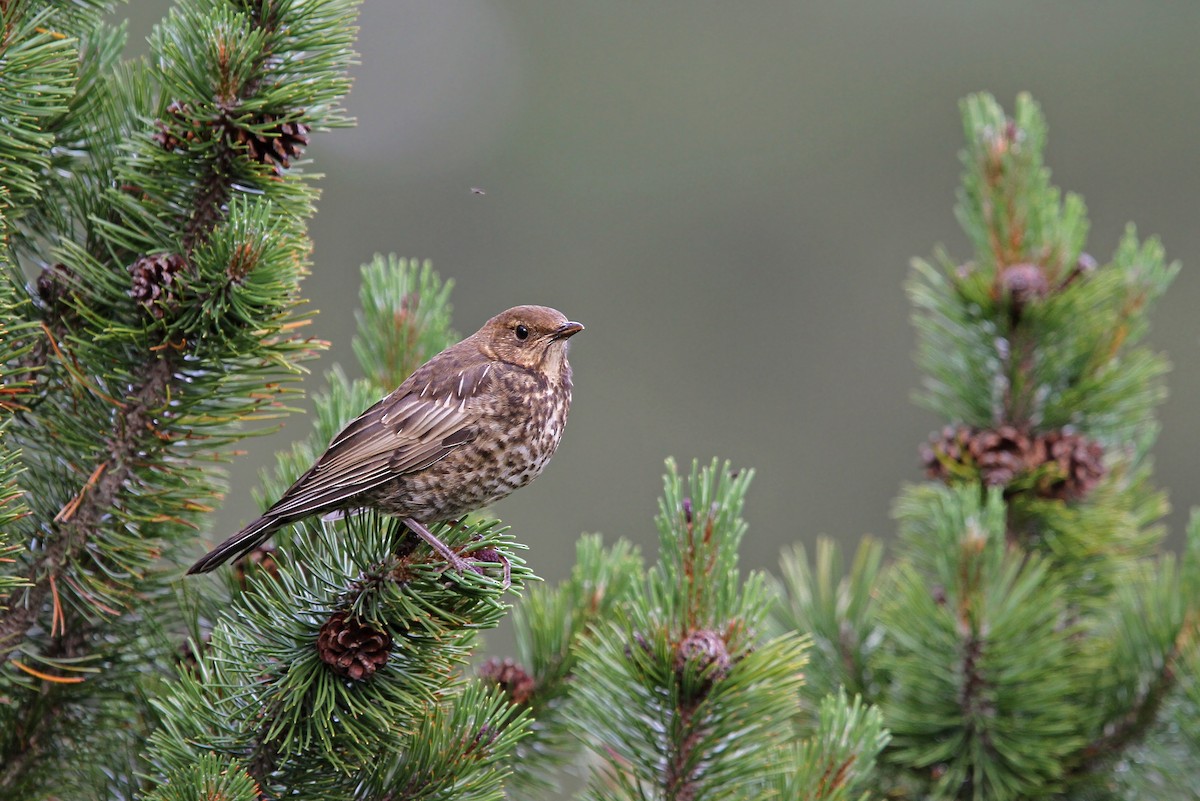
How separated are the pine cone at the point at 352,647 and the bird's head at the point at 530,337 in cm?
124

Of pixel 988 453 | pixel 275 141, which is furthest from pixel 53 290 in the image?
pixel 988 453

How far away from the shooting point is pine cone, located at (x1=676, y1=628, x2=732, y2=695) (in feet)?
6.13

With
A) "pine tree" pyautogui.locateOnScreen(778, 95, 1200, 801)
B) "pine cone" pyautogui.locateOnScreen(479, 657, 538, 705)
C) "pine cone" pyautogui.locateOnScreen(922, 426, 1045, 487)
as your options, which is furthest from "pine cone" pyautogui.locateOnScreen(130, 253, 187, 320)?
"pine cone" pyautogui.locateOnScreen(922, 426, 1045, 487)

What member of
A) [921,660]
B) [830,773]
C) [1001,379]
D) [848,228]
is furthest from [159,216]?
[848,228]

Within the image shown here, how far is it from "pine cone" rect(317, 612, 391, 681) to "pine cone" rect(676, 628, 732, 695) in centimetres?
47

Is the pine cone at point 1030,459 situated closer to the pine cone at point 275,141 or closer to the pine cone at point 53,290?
the pine cone at point 275,141

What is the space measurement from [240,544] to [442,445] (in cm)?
59

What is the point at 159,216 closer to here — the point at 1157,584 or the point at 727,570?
the point at 727,570

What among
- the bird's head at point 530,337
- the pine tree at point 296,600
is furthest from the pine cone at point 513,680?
the bird's head at point 530,337

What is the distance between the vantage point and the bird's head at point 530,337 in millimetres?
2967

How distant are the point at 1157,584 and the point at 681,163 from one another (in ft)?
50.2

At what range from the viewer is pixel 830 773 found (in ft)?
6.12

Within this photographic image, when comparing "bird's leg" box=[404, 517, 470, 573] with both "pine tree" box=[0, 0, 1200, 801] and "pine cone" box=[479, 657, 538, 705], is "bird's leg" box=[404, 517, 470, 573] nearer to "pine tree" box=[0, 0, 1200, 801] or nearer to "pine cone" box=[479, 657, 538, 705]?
"pine tree" box=[0, 0, 1200, 801]

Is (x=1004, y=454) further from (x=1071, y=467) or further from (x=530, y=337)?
(x=530, y=337)
